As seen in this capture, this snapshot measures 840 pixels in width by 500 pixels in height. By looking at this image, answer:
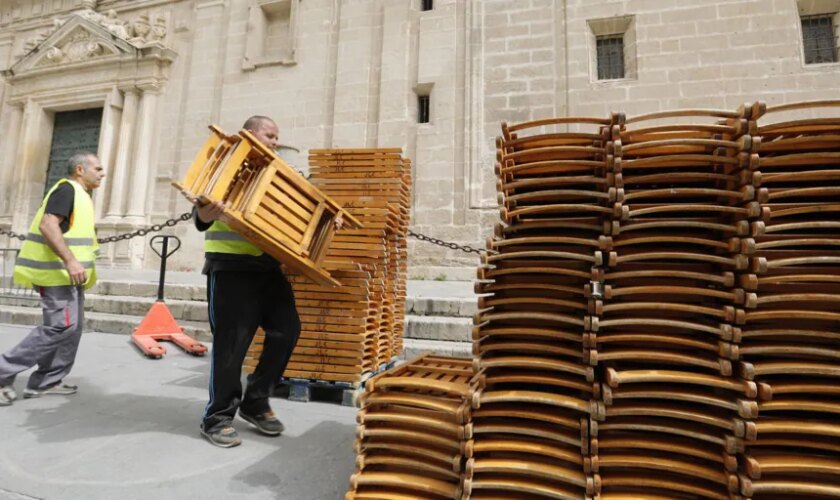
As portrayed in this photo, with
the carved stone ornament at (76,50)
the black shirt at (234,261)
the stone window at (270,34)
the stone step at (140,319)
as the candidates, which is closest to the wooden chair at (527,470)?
the black shirt at (234,261)

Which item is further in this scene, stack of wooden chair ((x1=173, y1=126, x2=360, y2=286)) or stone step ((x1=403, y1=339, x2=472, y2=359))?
stone step ((x1=403, y1=339, x2=472, y2=359))

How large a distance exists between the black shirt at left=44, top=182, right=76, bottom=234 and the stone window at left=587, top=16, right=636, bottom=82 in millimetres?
9571

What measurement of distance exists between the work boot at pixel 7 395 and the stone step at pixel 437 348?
11.6ft

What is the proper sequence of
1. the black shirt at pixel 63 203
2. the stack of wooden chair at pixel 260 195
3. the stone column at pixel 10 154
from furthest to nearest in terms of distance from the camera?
the stone column at pixel 10 154 < the black shirt at pixel 63 203 < the stack of wooden chair at pixel 260 195

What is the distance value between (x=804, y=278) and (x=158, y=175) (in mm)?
14099

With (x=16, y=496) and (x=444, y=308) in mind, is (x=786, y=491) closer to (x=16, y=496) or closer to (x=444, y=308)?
(x=16, y=496)

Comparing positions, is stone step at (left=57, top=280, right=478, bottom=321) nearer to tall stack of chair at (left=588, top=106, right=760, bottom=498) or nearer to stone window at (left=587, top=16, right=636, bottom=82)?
tall stack of chair at (left=588, top=106, right=760, bottom=498)

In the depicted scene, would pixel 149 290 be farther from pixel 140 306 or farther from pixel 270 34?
pixel 270 34

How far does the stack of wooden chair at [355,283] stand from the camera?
12.7ft

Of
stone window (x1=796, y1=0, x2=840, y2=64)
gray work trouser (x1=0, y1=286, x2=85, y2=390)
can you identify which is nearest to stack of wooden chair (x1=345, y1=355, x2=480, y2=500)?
gray work trouser (x1=0, y1=286, x2=85, y2=390)

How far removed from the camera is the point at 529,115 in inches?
387

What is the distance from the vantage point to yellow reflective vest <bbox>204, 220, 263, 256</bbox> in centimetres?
285

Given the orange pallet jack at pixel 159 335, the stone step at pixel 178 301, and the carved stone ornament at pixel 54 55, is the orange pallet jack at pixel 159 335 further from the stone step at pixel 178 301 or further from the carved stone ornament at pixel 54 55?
the carved stone ornament at pixel 54 55

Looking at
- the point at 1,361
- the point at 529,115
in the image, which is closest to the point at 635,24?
the point at 529,115
